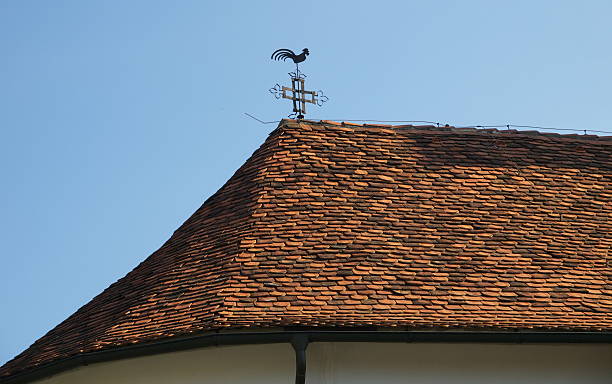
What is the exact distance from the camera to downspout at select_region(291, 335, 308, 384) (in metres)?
11.9

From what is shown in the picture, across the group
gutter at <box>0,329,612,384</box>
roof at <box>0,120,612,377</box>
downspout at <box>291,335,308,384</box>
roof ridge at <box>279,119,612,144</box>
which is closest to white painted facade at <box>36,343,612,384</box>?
downspout at <box>291,335,308,384</box>

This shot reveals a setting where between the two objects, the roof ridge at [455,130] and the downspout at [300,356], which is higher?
the roof ridge at [455,130]

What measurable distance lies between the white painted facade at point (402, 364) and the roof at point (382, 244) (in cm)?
49

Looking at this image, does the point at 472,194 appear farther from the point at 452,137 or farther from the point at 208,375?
the point at 208,375

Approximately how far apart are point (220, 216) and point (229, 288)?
2454mm

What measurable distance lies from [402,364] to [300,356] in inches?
46.4

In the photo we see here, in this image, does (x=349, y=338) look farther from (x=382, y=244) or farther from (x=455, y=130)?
(x=455, y=130)

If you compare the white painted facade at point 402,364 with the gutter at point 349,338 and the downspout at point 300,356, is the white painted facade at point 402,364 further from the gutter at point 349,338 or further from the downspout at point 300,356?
the gutter at point 349,338

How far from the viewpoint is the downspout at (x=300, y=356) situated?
11859 mm

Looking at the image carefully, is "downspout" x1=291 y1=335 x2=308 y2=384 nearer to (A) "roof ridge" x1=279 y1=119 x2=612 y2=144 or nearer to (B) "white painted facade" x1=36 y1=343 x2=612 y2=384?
(B) "white painted facade" x1=36 y1=343 x2=612 y2=384

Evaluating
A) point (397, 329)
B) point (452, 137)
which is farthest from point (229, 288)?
point (452, 137)

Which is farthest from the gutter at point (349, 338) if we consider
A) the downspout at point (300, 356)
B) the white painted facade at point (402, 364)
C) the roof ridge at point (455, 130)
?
the roof ridge at point (455, 130)

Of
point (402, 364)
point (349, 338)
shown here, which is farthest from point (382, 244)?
point (349, 338)

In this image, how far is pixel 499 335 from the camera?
12047 mm
